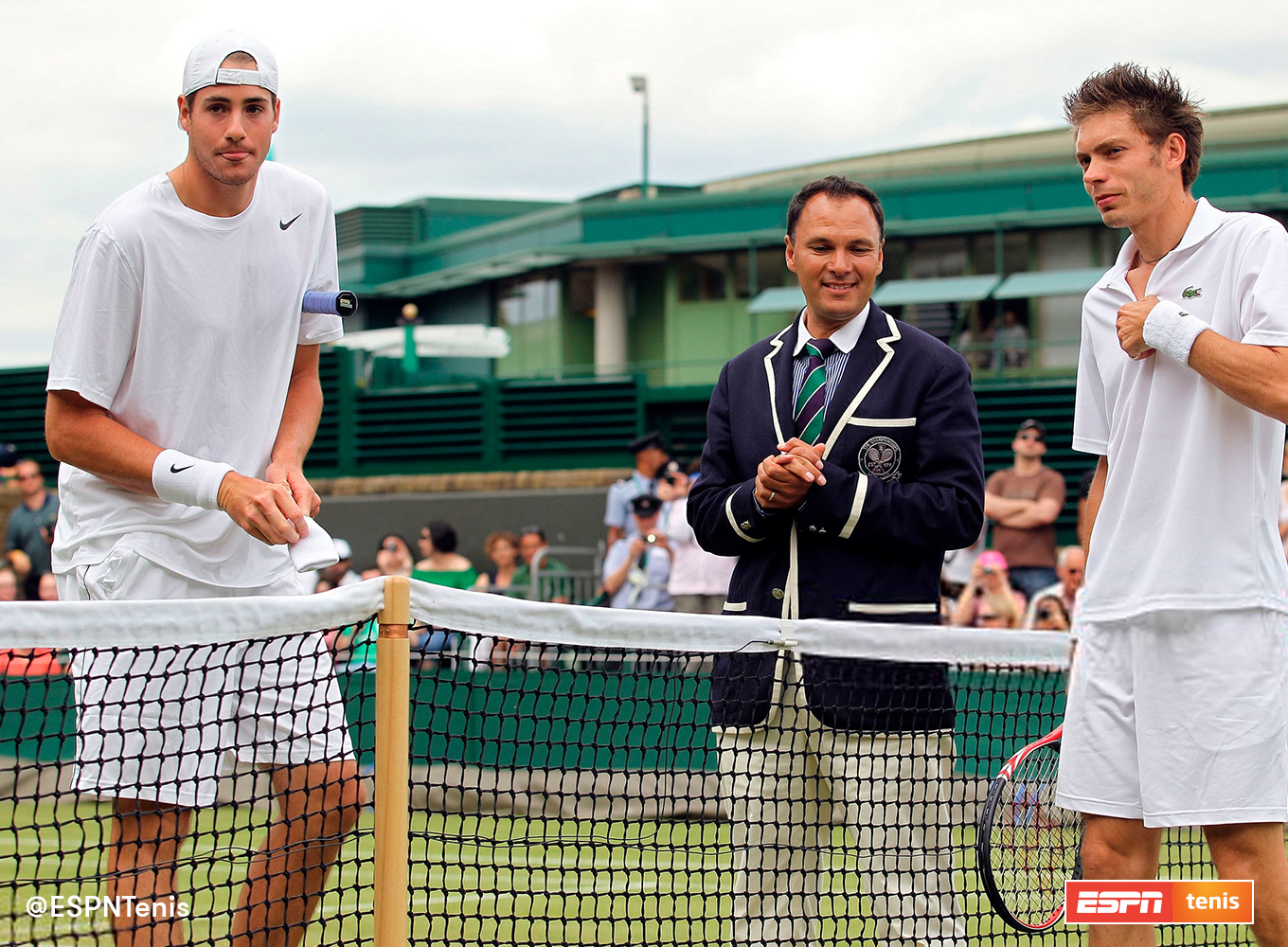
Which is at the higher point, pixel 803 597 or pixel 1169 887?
pixel 803 597

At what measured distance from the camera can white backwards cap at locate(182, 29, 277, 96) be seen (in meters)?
3.44

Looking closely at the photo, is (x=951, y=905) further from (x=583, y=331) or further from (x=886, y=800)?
Result: (x=583, y=331)

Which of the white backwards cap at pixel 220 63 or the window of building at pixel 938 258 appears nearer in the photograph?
the white backwards cap at pixel 220 63

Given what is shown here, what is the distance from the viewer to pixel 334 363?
73.5 feet

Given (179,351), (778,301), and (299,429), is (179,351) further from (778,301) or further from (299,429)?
(778,301)

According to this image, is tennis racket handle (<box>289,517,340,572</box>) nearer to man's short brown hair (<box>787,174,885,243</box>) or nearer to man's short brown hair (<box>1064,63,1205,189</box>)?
man's short brown hair (<box>787,174,885,243</box>)

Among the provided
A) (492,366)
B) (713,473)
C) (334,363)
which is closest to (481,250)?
(492,366)

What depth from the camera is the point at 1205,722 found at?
3352mm

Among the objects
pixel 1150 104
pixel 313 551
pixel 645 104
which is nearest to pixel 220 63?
pixel 313 551

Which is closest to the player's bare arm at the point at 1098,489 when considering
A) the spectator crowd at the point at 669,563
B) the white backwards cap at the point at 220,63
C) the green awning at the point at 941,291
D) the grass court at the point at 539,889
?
the grass court at the point at 539,889

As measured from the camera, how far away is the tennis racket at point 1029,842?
4.02 metres

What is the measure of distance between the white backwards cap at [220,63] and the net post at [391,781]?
1.24 meters

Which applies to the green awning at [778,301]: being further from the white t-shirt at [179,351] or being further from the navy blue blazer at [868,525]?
the white t-shirt at [179,351]

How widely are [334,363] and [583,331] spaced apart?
19.9 ft
